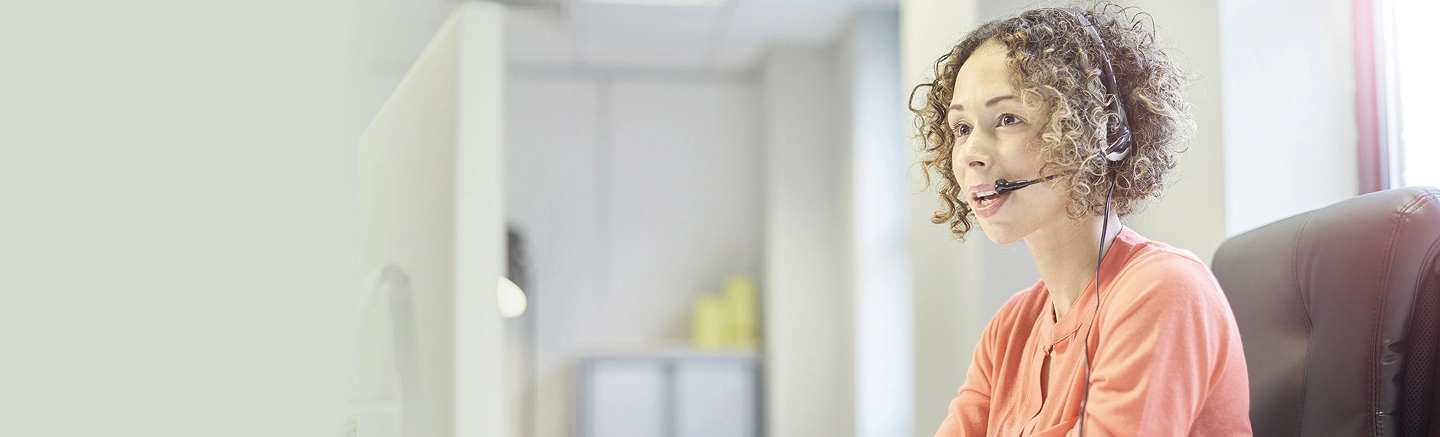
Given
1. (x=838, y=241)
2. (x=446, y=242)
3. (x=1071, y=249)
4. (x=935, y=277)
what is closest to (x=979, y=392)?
(x=1071, y=249)

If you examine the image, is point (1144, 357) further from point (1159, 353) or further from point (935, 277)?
point (935, 277)

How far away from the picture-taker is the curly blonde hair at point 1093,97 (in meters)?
0.74

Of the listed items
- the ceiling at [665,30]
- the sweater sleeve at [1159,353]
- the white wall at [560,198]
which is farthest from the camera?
the white wall at [560,198]

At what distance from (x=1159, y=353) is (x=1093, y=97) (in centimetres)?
22

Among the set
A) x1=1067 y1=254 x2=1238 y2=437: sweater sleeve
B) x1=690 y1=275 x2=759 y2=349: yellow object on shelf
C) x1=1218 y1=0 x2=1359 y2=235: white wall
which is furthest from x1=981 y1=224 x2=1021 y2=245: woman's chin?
x1=690 y1=275 x2=759 y2=349: yellow object on shelf

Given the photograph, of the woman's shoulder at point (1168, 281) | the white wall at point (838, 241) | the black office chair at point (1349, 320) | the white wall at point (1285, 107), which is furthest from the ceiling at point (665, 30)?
the woman's shoulder at point (1168, 281)

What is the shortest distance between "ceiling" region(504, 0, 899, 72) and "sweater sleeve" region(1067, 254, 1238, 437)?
293cm

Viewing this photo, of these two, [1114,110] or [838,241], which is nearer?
[1114,110]

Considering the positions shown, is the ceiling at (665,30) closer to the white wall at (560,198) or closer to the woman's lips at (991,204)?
the white wall at (560,198)

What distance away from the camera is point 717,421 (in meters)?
4.03

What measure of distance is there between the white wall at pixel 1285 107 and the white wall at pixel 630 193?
126 inches

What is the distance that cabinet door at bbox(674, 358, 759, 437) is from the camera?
3.97 meters

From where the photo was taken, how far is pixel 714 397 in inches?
159

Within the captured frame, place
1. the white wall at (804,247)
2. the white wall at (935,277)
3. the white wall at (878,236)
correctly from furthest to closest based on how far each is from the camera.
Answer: the white wall at (804,247), the white wall at (878,236), the white wall at (935,277)
